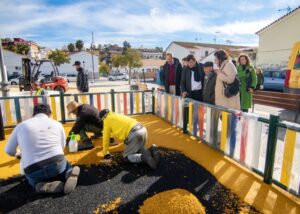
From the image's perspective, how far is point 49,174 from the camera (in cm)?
315

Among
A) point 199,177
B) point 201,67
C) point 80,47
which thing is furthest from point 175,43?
point 199,177

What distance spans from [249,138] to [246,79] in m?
2.24

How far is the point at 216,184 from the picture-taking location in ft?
11.0

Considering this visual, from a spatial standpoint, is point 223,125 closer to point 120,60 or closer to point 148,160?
point 148,160

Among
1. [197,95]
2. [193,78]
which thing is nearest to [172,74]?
[193,78]

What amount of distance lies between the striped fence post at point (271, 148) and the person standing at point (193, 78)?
8.72 ft

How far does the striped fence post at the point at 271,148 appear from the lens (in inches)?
126

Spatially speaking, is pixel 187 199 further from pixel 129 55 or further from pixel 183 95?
pixel 129 55

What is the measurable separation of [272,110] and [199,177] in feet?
24.0

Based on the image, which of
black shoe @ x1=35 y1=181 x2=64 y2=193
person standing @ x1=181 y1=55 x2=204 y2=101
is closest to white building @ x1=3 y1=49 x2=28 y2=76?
person standing @ x1=181 y1=55 x2=204 y2=101

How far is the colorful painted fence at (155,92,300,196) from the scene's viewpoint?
3023 mm

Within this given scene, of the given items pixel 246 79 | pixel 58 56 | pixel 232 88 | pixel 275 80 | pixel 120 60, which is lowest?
pixel 275 80

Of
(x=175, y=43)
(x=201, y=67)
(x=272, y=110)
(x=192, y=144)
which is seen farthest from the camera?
(x=175, y=43)

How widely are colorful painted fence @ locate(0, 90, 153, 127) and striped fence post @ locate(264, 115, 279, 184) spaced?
15.3ft
